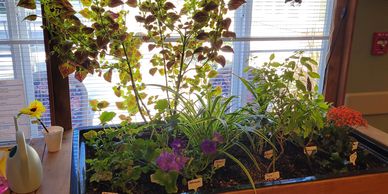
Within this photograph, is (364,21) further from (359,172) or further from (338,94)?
(359,172)

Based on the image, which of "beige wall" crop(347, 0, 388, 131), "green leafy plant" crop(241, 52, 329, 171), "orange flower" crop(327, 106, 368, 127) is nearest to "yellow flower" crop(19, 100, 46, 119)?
"green leafy plant" crop(241, 52, 329, 171)

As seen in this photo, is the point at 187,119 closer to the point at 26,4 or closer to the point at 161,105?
the point at 161,105

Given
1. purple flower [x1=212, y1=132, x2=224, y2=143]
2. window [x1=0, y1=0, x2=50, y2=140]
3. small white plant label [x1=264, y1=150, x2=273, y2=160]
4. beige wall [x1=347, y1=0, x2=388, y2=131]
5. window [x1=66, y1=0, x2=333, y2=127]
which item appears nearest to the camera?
purple flower [x1=212, y1=132, x2=224, y2=143]

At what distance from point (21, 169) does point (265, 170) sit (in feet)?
2.91

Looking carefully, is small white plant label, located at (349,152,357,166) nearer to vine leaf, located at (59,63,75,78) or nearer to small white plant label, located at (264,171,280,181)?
small white plant label, located at (264,171,280,181)

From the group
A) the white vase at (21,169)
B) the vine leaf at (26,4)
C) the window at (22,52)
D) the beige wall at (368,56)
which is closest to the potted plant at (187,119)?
the vine leaf at (26,4)

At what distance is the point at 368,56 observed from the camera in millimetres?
2014

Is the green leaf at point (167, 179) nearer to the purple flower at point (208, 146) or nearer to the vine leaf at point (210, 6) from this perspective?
the purple flower at point (208, 146)

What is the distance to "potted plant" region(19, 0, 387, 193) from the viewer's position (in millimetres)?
1167

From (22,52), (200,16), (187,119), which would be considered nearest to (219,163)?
(187,119)

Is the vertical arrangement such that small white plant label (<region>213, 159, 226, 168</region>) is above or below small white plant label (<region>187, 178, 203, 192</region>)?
above

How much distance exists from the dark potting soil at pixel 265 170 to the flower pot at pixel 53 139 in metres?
0.16

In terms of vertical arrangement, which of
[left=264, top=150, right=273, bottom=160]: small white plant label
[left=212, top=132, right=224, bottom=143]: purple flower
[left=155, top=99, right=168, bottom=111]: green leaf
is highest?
[left=155, top=99, right=168, bottom=111]: green leaf

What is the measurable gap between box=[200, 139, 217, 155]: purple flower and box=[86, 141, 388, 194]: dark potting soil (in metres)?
0.12
